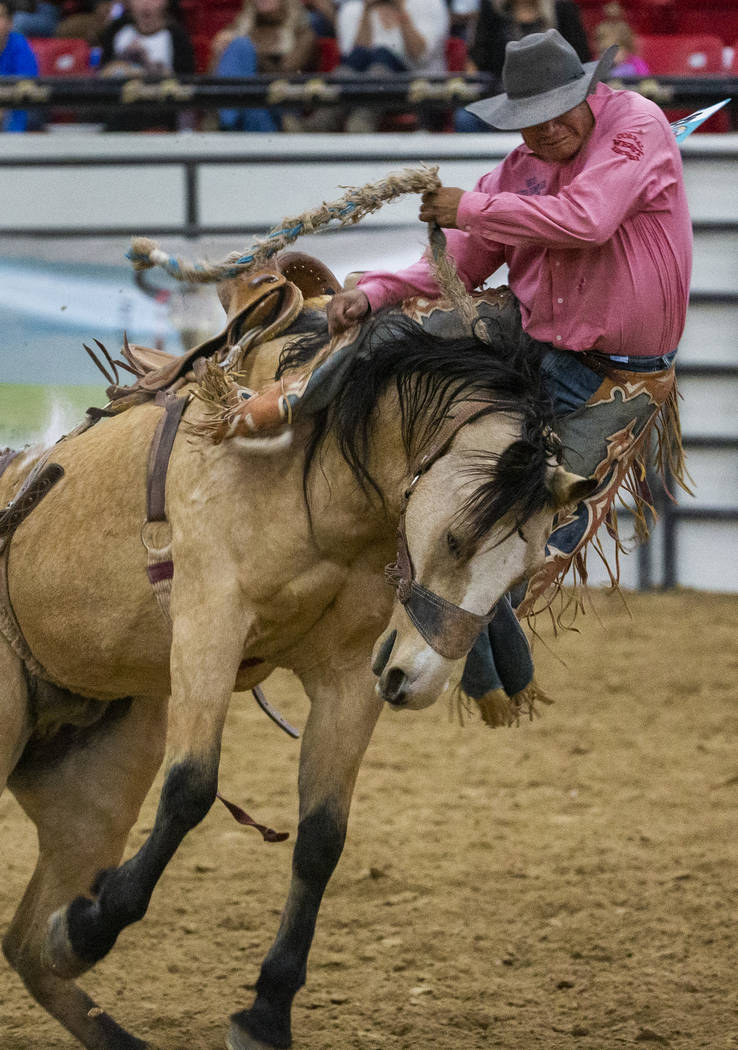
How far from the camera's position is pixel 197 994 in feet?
12.8

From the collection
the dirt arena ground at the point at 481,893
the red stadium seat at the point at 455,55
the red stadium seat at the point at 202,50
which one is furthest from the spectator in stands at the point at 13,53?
the dirt arena ground at the point at 481,893

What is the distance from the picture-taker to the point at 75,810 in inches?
146

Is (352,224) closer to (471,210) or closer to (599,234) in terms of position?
(471,210)

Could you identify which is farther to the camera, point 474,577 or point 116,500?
point 116,500

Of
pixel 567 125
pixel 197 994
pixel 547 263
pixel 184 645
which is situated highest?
pixel 567 125

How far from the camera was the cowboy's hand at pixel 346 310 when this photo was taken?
310cm

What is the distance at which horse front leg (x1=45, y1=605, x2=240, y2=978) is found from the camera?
9.92 ft

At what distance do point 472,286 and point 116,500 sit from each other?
0.98 meters

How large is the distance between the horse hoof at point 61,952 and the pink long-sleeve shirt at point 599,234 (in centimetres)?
157

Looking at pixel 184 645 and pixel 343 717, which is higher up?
pixel 184 645

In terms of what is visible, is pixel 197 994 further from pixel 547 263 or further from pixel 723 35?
pixel 723 35

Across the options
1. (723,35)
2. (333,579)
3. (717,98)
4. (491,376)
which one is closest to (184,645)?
(333,579)

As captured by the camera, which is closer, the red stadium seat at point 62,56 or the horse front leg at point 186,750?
the horse front leg at point 186,750

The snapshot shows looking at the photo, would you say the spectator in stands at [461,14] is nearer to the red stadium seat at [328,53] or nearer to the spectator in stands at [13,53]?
the red stadium seat at [328,53]
